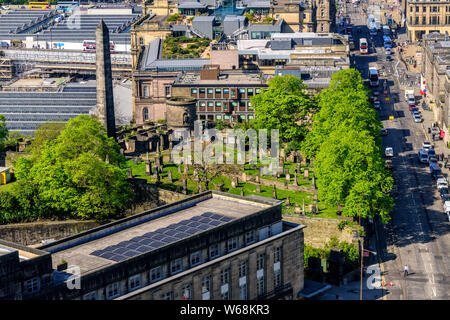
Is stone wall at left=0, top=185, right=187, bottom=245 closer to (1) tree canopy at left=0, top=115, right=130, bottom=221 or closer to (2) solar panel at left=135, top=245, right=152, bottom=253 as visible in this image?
(1) tree canopy at left=0, top=115, right=130, bottom=221

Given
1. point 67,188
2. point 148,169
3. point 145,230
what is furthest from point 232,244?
point 148,169

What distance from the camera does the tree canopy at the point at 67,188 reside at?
125938 millimetres

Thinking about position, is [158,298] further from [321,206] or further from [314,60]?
[314,60]

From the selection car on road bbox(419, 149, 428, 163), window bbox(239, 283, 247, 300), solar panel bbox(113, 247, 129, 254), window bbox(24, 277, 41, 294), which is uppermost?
solar panel bbox(113, 247, 129, 254)

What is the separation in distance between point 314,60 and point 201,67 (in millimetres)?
20148

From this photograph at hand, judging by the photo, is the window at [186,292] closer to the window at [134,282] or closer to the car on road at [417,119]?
the window at [134,282]

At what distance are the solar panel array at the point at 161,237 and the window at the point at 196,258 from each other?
2043mm

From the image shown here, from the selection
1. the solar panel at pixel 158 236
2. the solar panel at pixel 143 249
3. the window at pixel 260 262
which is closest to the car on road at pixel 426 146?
the window at pixel 260 262

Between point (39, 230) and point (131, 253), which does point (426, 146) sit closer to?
point (39, 230)

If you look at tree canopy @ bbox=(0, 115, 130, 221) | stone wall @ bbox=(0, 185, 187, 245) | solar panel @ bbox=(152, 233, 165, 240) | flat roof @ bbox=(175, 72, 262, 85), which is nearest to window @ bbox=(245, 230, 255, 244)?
solar panel @ bbox=(152, 233, 165, 240)

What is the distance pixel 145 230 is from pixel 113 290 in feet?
37.9

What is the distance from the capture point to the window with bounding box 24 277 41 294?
84.7 m

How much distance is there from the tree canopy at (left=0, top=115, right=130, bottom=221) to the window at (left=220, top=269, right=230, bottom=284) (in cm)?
3245

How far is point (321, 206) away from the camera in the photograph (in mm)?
131375
